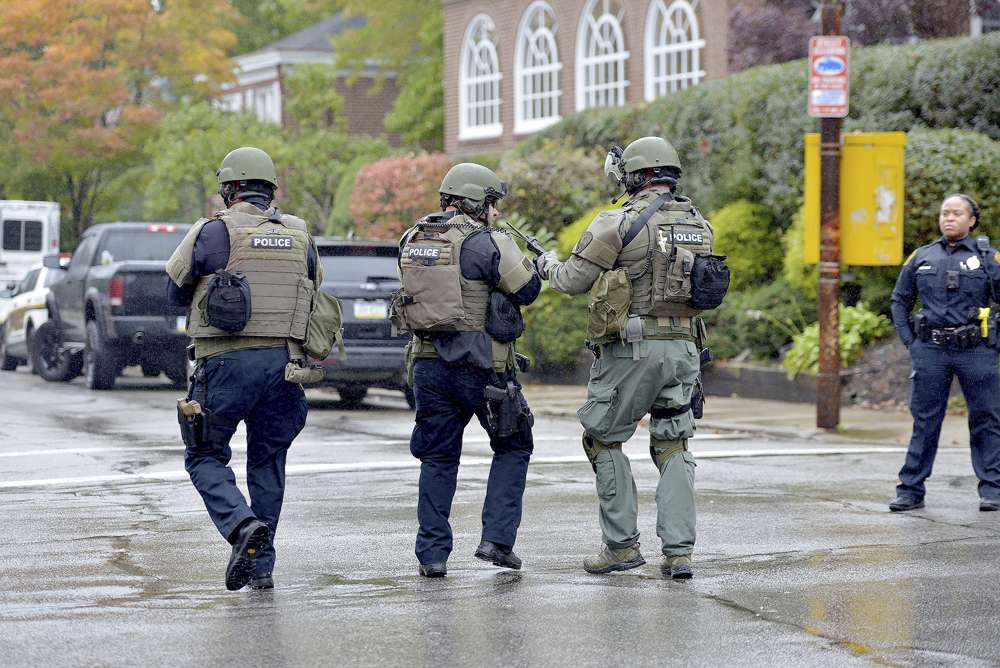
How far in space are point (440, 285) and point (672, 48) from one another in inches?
880

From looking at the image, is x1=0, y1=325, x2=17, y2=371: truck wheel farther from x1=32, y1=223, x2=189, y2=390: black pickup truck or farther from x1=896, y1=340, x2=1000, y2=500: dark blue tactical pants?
x1=896, y1=340, x2=1000, y2=500: dark blue tactical pants

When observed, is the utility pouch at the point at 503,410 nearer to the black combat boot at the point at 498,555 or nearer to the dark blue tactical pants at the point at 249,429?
the black combat boot at the point at 498,555

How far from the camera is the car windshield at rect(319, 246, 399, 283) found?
1700 centimetres

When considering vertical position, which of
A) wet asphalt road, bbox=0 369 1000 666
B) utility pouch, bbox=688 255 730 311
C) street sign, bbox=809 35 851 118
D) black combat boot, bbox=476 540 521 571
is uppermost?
street sign, bbox=809 35 851 118

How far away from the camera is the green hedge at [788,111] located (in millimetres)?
18547

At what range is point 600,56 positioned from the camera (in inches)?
1234

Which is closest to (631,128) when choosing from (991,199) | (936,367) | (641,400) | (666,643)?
(991,199)

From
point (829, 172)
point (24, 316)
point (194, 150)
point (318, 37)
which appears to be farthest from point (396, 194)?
point (318, 37)

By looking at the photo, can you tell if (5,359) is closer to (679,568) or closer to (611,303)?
(611,303)

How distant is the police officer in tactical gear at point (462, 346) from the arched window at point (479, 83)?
26796mm

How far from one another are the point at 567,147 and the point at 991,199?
9.07 meters

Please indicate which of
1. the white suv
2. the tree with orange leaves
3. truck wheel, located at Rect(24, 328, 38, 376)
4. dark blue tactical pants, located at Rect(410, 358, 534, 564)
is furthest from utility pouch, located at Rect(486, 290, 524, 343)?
the tree with orange leaves

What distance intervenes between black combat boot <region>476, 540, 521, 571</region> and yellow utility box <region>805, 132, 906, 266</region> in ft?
25.6

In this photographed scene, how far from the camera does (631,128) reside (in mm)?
24453
